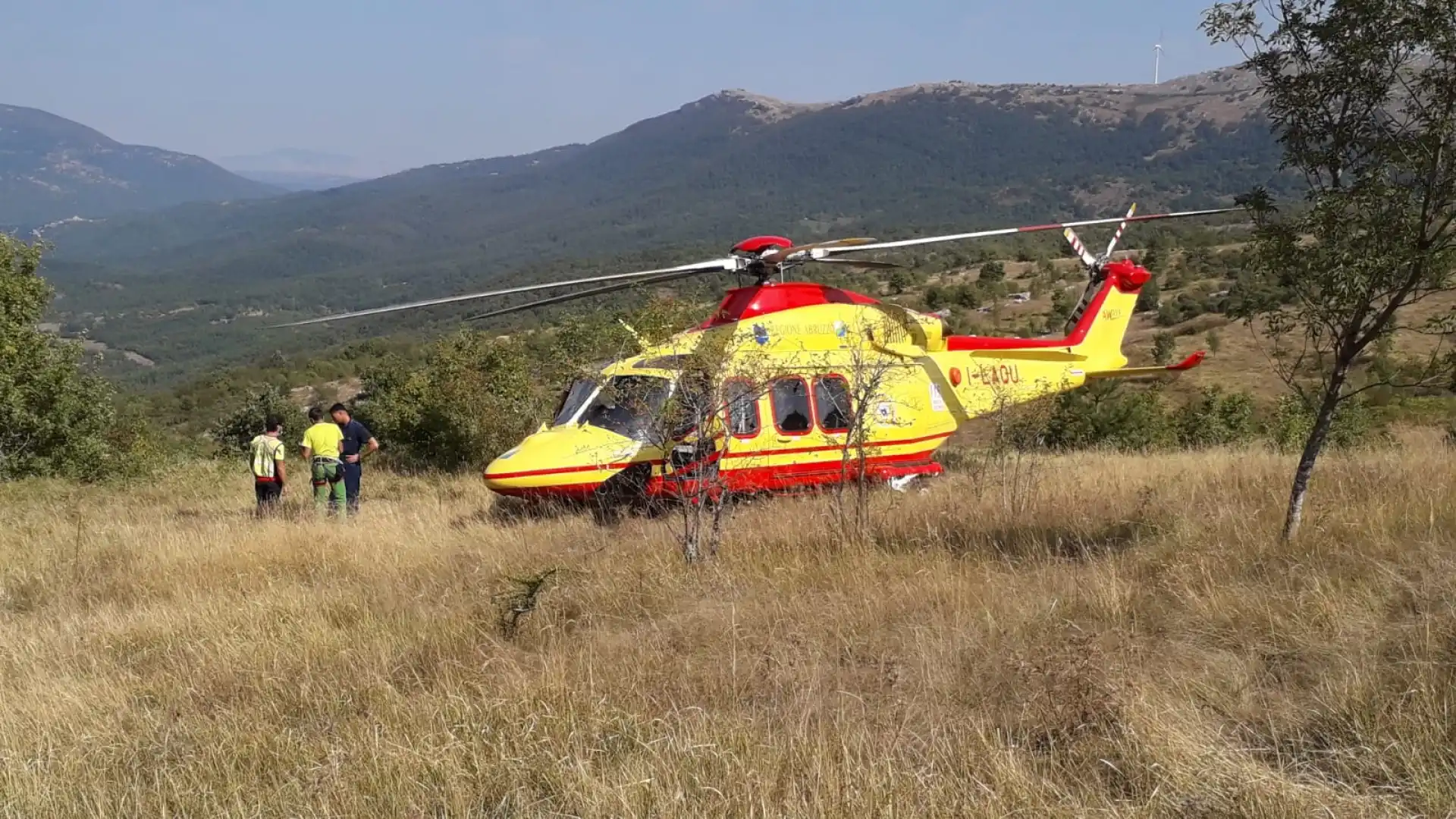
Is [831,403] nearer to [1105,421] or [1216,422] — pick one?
[1105,421]

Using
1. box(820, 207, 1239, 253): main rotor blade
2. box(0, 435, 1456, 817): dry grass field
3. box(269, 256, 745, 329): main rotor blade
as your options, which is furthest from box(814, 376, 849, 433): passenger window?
box(0, 435, 1456, 817): dry grass field

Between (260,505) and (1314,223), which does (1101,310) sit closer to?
(1314,223)

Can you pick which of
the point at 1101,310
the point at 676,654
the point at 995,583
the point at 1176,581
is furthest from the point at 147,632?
the point at 1101,310

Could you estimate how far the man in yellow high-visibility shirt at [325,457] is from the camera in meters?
10.6

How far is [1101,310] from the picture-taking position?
44.7 feet

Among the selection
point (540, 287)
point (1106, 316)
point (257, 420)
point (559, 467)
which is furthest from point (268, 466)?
point (257, 420)

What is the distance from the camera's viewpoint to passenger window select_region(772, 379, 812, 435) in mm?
10281

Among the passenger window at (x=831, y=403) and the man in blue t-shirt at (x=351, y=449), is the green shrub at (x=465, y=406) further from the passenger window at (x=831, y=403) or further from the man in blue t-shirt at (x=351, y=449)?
the passenger window at (x=831, y=403)

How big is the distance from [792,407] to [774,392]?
290 millimetres

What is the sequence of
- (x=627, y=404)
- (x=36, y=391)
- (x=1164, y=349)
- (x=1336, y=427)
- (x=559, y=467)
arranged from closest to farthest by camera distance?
(x=559, y=467) < (x=627, y=404) < (x=1336, y=427) < (x=36, y=391) < (x=1164, y=349)

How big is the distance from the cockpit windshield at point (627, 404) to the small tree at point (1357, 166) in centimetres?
513

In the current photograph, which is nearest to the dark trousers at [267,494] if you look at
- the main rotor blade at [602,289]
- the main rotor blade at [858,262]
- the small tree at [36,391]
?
the main rotor blade at [602,289]

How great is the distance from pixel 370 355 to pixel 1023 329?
69.4 metres

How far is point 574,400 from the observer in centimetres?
1009
